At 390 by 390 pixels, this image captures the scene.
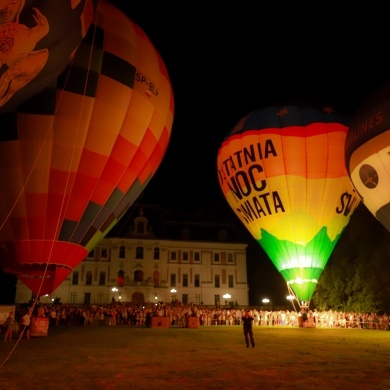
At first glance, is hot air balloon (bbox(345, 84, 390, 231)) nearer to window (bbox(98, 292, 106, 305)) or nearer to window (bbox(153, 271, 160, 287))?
window (bbox(153, 271, 160, 287))

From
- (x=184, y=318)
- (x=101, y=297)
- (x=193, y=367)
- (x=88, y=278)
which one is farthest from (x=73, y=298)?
(x=193, y=367)

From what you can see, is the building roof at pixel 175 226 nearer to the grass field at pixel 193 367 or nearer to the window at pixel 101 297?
the window at pixel 101 297

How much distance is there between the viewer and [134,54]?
12.2 meters

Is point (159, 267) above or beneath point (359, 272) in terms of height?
above

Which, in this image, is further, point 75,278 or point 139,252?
point 139,252

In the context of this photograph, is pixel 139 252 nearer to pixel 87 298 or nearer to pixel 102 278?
pixel 102 278

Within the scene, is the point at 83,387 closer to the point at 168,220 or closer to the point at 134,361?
the point at 134,361

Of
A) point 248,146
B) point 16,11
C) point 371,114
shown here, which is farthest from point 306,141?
point 16,11

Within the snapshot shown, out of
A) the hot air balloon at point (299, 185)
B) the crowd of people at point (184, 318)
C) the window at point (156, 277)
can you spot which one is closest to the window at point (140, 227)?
the window at point (156, 277)

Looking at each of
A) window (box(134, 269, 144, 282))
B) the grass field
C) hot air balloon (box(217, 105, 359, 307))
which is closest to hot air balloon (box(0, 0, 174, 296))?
the grass field

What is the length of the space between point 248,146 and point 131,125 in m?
8.30

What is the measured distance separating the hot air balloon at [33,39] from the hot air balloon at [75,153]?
1691mm

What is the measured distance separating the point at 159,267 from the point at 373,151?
36502 millimetres

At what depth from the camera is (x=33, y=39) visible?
7.02m
